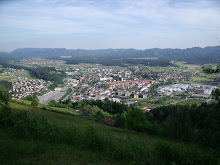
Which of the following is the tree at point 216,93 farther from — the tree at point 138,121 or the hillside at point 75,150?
the tree at point 138,121

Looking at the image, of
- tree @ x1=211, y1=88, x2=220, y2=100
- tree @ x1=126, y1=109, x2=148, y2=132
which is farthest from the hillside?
tree @ x1=126, y1=109, x2=148, y2=132

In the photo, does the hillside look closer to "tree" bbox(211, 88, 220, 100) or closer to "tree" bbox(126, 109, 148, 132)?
"tree" bbox(211, 88, 220, 100)

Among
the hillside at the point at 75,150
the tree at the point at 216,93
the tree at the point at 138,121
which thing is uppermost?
the tree at the point at 216,93

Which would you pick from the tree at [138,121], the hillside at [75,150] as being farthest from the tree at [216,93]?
the tree at [138,121]

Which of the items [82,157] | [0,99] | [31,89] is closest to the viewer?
[82,157]

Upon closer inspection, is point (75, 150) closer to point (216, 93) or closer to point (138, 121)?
point (216, 93)

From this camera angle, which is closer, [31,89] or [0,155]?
[0,155]

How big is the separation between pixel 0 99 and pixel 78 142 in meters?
4.03

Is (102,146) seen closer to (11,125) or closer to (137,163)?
(137,163)

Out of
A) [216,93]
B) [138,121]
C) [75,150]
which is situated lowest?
[138,121]

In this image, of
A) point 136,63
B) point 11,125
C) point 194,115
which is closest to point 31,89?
point 194,115

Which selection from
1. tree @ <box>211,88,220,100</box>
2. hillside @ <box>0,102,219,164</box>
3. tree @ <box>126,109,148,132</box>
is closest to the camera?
hillside @ <box>0,102,219,164</box>

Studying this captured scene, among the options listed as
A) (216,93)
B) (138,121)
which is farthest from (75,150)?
(138,121)

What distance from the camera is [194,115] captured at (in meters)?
18.6
